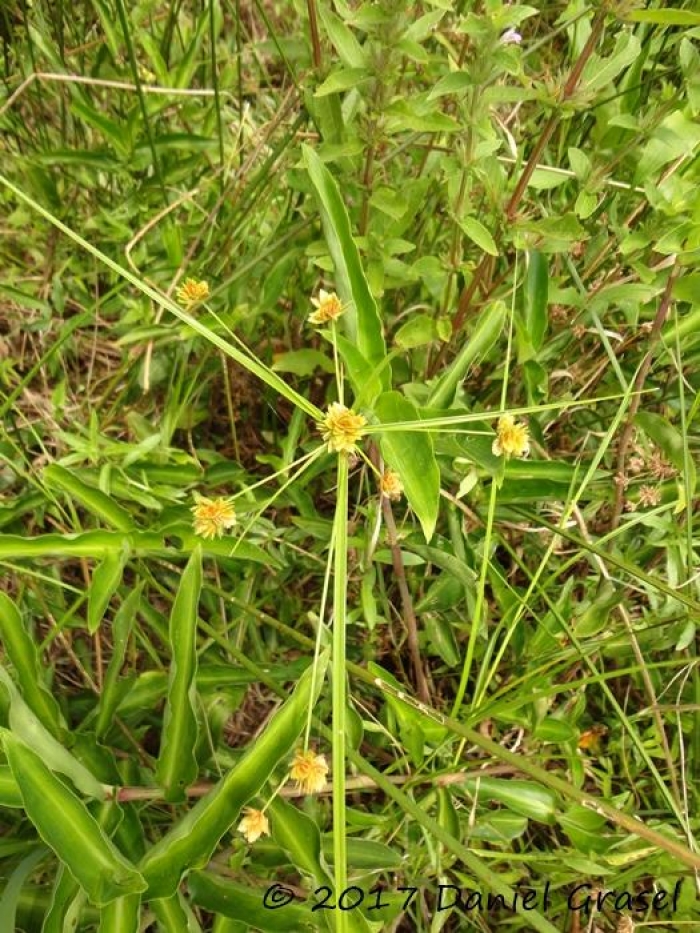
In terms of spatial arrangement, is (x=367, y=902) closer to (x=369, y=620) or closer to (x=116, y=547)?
(x=369, y=620)

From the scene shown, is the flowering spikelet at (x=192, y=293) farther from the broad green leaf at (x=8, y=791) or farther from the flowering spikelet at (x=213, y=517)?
the broad green leaf at (x=8, y=791)

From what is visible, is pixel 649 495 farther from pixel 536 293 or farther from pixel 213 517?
pixel 213 517

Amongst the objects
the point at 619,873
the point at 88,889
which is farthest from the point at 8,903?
the point at 619,873

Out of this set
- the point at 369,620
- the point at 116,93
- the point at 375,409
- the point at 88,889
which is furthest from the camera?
the point at 116,93

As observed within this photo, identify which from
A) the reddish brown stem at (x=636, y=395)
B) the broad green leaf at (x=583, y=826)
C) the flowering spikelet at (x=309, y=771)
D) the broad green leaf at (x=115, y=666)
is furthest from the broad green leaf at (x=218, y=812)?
the reddish brown stem at (x=636, y=395)

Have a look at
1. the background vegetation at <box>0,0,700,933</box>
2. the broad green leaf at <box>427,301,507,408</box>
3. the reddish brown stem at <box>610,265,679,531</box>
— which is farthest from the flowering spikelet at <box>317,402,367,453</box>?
the reddish brown stem at <box>610,265,679,531</box>

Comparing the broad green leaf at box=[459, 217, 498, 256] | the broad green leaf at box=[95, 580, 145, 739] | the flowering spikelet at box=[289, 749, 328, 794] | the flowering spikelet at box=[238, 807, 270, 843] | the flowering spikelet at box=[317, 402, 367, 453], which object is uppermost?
the broad green leaf at box=[459, 217, 498, 256]

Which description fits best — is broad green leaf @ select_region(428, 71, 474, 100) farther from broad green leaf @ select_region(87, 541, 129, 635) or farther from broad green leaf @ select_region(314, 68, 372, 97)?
broad green leaf @ select_region(87, 541, 129, 635)
